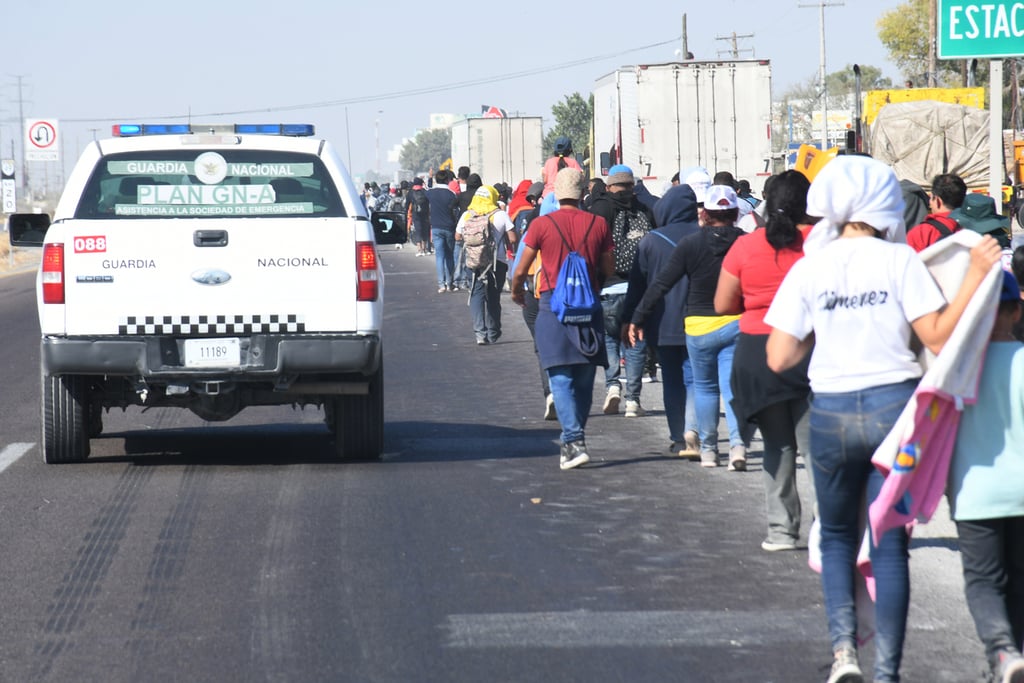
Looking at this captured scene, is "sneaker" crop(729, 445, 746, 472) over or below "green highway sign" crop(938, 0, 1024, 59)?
below

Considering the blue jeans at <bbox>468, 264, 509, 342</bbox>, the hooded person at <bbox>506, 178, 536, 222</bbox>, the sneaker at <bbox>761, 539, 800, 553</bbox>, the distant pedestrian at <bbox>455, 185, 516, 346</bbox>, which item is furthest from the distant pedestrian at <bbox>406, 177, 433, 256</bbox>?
the sneaker at <bbox>761, 539, 800, 553</bbox>

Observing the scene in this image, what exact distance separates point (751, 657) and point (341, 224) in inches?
184

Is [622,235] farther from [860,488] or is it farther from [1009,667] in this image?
[1009,667]

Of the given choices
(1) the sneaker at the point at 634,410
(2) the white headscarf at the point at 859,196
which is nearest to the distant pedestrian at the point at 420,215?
(1) the sneaker at the point at 634,410

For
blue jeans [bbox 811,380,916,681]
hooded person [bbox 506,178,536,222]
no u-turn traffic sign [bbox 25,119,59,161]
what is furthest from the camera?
no u-turn traffic sign [bbox 25,119,59,161]

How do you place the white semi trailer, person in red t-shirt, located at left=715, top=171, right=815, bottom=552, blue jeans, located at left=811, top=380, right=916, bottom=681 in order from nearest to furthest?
1. blue jeans, located at left=811, top=380, right=916, bottom=681
2. person in red t-shirt, located at left=715, top=171, right=815, bottom=552
3. the white semi trailer

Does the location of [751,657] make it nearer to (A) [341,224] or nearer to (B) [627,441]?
(A) [341,224]

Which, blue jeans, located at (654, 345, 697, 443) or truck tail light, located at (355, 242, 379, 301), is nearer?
truck tail light, located at (355, 242, 379, 301)

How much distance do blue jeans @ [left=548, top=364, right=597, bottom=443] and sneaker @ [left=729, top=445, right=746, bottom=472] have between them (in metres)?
0.93

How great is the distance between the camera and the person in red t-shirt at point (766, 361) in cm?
637

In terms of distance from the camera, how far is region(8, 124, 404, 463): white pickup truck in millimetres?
9242

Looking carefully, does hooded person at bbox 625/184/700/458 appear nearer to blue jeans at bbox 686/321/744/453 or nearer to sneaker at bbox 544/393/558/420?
Result: blue jeans at bbox 686/321/744/453

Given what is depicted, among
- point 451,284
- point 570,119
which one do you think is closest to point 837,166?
point 451,284

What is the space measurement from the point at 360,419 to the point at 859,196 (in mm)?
5595
